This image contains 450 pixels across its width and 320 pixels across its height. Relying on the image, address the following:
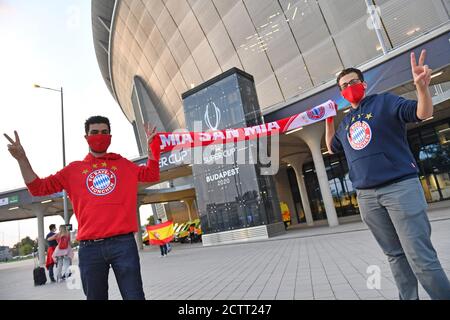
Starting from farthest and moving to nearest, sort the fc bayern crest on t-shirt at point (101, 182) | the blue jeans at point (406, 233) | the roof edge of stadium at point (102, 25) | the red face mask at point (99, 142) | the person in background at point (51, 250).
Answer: the roof edge of stadium at point (102, 25), the person in background at point (51, 250), the red face mask at point (99, 142), the fc bayern crest on t-shirt at point (101, 182), the blue jeans at point (406, 233)

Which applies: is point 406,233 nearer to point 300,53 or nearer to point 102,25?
point 300,53

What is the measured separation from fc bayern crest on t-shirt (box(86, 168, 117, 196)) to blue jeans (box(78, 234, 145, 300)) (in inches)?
17.0

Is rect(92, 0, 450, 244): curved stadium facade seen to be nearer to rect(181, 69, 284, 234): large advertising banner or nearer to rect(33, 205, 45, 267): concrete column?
rect(181, 69, 284, 234): large advertising banner

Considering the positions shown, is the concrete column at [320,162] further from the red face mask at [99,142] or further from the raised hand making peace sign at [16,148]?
the raised hand making peace sign at [16,148]

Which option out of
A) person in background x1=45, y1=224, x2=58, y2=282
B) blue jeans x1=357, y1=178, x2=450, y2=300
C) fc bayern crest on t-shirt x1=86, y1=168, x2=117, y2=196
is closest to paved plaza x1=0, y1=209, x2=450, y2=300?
blue jeans x1=357, y1=178, x2=450, y2=300

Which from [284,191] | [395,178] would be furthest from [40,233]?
[395,178]

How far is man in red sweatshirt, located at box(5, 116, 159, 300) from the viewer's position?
9.11 feet

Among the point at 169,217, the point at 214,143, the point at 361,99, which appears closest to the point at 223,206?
the point at 214,143

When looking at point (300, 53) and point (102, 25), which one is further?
point (102, 25)

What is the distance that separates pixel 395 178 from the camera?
2.73m

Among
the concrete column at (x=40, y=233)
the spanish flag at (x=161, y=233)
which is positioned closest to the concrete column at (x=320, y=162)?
the spanish flag at (x=161, y=233)

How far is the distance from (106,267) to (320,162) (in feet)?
53.3

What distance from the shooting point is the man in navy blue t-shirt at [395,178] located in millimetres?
2574
